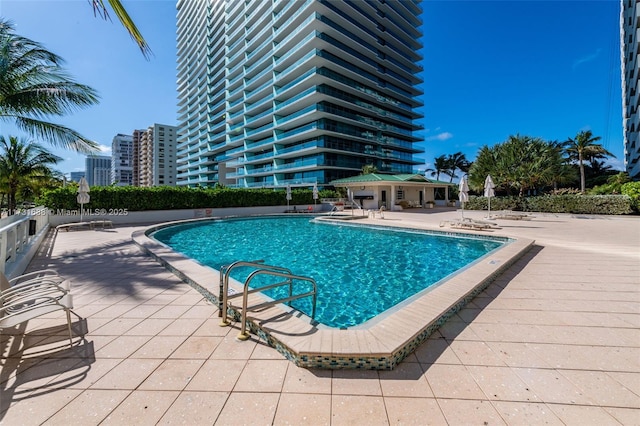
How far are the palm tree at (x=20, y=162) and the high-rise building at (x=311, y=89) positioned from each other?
25977 mm

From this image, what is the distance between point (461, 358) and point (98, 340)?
4.11 metres

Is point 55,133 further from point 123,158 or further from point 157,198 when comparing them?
point 123,158

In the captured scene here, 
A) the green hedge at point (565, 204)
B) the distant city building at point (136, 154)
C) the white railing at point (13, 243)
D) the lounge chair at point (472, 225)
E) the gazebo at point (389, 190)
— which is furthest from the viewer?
the distant city building at point (136, 154)

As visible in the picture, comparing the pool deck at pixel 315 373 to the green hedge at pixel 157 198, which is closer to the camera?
the pool deck at pixel 315 373

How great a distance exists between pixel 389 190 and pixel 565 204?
14958mm

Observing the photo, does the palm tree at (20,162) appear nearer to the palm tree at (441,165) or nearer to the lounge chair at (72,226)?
the lounge chair at (72,226)

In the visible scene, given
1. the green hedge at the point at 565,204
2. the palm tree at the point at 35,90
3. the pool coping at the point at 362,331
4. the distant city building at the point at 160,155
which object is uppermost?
the distant city building at the point at 160,155

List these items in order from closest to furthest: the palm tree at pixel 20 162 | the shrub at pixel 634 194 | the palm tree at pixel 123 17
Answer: the palm tree at pixel 123 17 → the palm tree at pixel 20 162 → the shrub at pixel 634 194

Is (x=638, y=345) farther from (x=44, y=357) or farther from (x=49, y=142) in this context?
(x=49, y=142)

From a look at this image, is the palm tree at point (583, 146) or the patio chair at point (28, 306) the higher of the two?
the palm tree at point (583, 146)

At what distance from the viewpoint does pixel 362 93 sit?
40.8m

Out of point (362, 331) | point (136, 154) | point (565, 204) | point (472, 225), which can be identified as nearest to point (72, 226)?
point (362, 331)

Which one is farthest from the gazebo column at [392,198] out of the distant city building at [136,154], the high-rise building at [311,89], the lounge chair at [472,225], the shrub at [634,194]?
the distant city building at [136,154]

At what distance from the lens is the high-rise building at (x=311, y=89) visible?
122 ft
